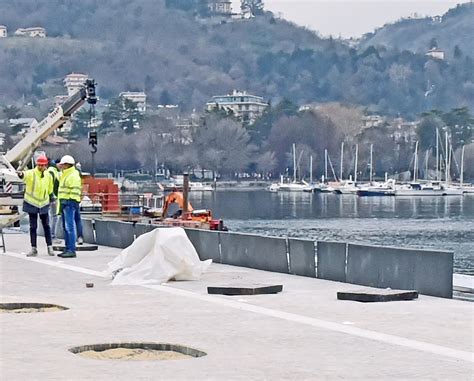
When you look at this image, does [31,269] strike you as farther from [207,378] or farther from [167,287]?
[207,378]

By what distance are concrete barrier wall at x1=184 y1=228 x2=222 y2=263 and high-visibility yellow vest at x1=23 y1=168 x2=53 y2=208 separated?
277 cm

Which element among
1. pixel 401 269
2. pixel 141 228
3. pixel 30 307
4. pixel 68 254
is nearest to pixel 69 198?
pixel 68 254

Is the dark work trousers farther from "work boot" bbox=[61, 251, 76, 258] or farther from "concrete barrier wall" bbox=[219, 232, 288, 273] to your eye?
"concrete barrier wall" bbox=[219, 232, 288, 273]

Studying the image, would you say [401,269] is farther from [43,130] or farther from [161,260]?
[43,130]

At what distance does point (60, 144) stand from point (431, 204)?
164 feet

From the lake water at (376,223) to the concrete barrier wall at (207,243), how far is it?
97.6 ft

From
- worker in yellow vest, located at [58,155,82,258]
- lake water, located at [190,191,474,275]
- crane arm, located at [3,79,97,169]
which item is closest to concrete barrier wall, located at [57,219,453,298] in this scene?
worker in yellow vest, located at [58,155,82,258]

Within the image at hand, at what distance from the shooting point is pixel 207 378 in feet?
39.0

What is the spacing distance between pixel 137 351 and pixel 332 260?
8.07 m

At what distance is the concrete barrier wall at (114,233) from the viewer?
28.9m

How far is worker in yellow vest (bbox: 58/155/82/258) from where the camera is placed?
25562 millimetres

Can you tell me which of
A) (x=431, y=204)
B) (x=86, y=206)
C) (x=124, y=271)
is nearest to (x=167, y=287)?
(x=124, y=271)

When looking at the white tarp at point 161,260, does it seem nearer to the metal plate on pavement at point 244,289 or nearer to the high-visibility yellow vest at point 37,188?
the metal plate on pavement at point 244,289

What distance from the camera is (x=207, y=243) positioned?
25328mm
